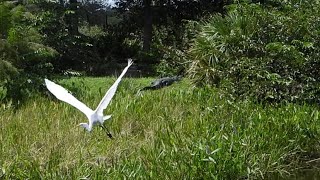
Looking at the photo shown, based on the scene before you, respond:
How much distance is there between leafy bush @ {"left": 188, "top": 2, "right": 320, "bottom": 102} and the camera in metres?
8.96

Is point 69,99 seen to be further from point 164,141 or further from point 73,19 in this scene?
point 73,19

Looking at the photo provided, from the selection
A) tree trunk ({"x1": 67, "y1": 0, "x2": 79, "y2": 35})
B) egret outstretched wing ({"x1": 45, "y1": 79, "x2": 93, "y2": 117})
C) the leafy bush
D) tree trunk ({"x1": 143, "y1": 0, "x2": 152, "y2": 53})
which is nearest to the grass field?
egret outstretched wing ({"x1": 45, "y1": 79, "x2": 93, "y2": 117})

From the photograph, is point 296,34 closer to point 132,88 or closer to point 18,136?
point 132,88

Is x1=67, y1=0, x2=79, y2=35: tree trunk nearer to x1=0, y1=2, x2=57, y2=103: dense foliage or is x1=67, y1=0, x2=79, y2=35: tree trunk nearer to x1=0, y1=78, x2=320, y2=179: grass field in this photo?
x1=0, y1=2, x2=57, y2=103: dense foliage

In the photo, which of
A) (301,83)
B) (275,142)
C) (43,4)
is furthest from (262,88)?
(43,4)

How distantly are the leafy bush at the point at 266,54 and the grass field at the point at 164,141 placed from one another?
0.64 meters

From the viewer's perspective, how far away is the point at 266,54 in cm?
954

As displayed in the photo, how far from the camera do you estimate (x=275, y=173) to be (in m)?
6.43

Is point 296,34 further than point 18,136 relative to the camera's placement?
Yes

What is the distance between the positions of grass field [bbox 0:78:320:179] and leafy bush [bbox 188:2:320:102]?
643 mm

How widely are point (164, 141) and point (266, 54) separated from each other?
12.5ft

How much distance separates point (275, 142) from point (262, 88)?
7.83ft

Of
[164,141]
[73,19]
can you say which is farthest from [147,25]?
[164,141]

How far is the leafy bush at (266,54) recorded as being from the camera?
353 inches
